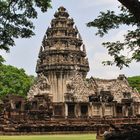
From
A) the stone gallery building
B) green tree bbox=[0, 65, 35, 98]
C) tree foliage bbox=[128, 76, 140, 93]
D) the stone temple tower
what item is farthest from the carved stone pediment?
tree foliage bbox=[128, 76, 140, 93]

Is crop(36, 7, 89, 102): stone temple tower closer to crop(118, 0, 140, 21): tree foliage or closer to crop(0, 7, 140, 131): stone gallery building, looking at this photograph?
crop(0, 7, 140, 131): stone gallery building

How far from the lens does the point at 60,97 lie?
2571 inches

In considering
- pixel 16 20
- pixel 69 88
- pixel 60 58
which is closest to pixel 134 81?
pixel 60 58

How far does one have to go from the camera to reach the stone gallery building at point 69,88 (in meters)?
53.4

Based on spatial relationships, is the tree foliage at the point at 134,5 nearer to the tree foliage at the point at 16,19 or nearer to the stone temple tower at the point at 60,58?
the tree foliage at the point at 16,19

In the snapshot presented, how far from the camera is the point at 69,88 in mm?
59375

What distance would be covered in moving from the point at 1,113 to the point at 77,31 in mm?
27623

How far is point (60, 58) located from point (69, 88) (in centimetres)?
655

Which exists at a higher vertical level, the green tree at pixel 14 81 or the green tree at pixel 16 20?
the green tree at pixel 14 81

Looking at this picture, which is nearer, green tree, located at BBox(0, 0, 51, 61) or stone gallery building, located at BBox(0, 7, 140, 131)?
green tree, located at BBox(0, 0, 51, 61)

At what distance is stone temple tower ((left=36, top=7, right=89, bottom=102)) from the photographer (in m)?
64.1

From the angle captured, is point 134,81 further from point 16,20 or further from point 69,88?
point 16,20

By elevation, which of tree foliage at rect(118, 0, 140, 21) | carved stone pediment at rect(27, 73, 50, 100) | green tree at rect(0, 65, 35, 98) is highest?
green tree at rect(0, 65, 35, 98)

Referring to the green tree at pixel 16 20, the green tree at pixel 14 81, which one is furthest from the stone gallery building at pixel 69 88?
the green tree at pixel 16 20
